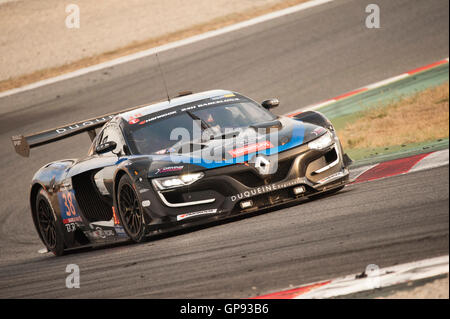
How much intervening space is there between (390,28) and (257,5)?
649cm

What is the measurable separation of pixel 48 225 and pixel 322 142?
3658 mm

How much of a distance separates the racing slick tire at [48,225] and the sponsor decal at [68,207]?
0.22 meters

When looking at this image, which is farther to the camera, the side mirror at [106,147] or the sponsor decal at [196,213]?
the side mirror at [106,147]

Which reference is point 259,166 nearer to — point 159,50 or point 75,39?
point 159,50

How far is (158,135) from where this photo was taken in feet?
26.2

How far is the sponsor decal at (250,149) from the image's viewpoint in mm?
7031

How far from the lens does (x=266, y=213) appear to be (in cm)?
746

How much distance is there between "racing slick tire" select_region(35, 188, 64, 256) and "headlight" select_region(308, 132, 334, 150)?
326 cm

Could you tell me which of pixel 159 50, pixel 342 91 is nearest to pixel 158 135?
pixel 342 91
